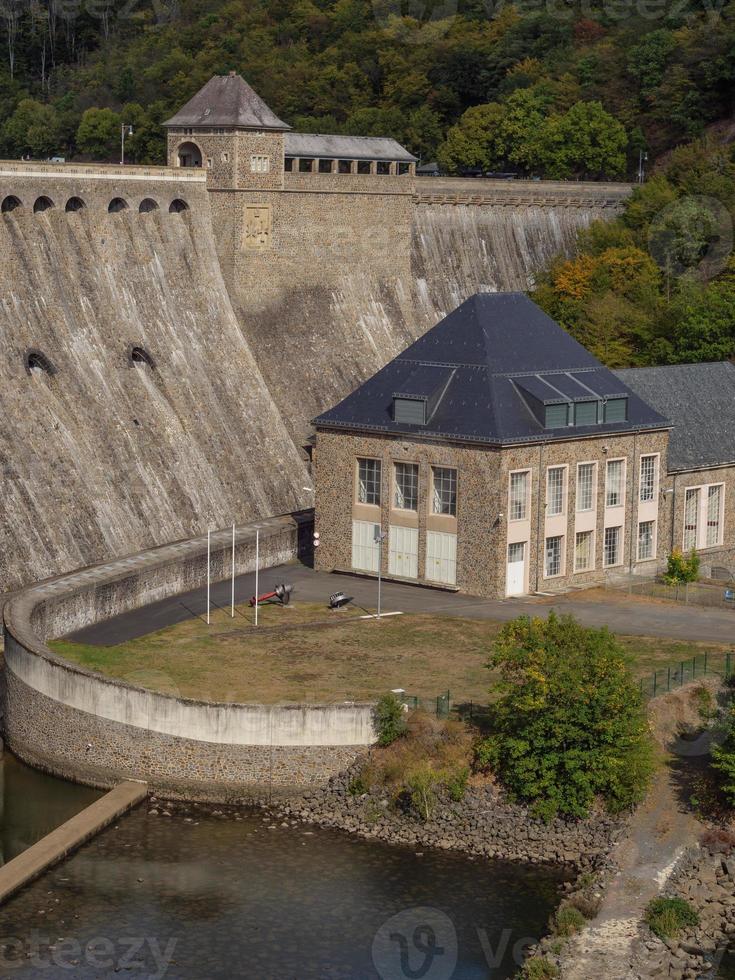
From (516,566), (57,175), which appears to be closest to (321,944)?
(516,566)

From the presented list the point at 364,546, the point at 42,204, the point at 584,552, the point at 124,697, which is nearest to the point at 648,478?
the point at 584,552

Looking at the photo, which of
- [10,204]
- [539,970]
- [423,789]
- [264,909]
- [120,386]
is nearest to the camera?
[539,970]

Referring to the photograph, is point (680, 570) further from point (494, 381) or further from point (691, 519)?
point (494, 381)

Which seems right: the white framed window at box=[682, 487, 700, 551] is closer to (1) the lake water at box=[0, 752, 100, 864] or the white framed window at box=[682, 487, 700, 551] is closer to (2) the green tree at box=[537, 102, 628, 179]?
(1) the lake water at box=[0, 752, 100, 864]

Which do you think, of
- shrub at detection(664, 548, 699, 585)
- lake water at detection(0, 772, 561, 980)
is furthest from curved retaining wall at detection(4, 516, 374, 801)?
shrub at detection(664, 548, 699, 585)

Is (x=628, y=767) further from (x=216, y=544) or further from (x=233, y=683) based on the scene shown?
(x=216, y=544)
